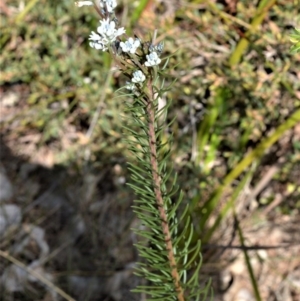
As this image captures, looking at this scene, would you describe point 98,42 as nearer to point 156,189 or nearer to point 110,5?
point 110,5

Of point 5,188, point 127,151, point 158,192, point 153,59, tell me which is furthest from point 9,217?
point 153,59

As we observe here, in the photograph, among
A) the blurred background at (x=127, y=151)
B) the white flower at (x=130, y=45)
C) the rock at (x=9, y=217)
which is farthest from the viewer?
the rock at (x=9, y=217)

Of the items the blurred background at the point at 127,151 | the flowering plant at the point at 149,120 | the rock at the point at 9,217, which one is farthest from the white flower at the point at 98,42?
the rock at the point at 9,217

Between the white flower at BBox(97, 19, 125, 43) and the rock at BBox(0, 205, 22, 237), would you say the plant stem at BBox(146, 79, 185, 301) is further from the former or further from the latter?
the rock at BBox(0, 205, 22, 237)

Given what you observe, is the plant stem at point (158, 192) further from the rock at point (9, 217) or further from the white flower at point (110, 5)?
the rock at point (9, 217)

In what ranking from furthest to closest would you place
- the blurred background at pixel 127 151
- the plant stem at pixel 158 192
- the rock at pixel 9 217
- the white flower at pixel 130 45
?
1. the rock at pixel 9 217
2. the blurred background at pixel 127 151
3. the plant stem at pixel 158 192
4. the white flower at pixel 130 45

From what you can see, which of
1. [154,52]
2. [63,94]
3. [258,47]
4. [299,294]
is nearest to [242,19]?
[258,47]
